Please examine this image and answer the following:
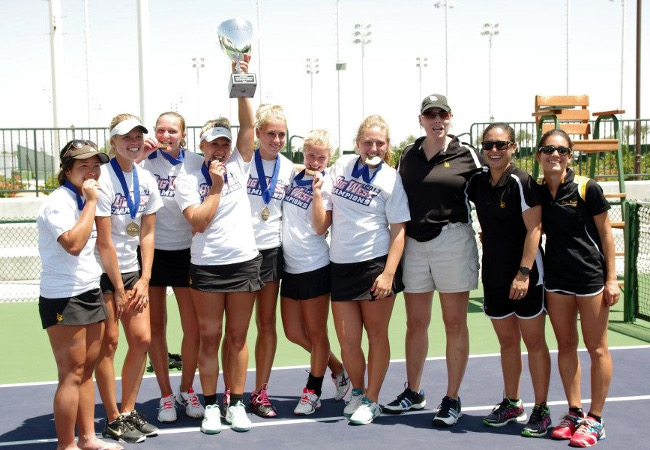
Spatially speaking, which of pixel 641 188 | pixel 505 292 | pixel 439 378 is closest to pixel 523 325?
A: pixel 505 292

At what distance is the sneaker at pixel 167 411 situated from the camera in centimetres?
562

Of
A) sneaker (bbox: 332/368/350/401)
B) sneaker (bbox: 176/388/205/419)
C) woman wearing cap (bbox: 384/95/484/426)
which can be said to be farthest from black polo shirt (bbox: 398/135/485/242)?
sneaker (bbox: 176/388/205/419)

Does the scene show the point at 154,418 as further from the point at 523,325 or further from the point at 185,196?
the point at 523,325

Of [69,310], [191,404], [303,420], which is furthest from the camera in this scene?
Answer: [191,404]

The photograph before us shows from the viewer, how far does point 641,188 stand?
1780 cm

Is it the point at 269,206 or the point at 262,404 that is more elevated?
the point at 269,206

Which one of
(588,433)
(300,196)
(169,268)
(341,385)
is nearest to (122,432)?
(169,268)

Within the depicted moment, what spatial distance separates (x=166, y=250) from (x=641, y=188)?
49.0 ft

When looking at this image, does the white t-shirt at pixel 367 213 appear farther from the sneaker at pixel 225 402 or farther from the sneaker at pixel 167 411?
the sneaker at pixel 167 411

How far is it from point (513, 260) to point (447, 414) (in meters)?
1.20

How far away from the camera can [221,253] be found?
523 cm

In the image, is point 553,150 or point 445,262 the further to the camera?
point 445,262

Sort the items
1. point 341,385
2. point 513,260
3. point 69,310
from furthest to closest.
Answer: point 341,385 < point 513,260 < point 69,310

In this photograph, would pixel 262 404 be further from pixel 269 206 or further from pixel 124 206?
pixel 124 206
